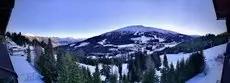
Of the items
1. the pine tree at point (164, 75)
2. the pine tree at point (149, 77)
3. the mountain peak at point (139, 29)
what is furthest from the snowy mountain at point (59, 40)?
the pine tree at point (164, 75)

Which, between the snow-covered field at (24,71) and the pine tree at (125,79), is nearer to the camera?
the snow-covered field at (24,71)

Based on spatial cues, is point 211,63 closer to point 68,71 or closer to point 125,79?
point 125,79

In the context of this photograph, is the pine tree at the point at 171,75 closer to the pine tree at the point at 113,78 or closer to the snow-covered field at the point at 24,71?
the pine tree at the point at 113,78

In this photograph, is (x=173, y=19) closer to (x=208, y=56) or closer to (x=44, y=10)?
(x=208, y=56)

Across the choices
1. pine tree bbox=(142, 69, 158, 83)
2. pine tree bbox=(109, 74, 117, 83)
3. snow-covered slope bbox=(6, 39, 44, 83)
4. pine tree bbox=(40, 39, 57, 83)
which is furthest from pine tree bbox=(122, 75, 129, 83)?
snow-covered slope bbox=(6, 39, 44, 83)

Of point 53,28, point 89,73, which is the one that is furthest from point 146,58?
point 53,28

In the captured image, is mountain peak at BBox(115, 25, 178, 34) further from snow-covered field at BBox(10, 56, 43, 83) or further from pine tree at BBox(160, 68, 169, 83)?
snow-covered field at BBox(10, 56, 43, 83)
